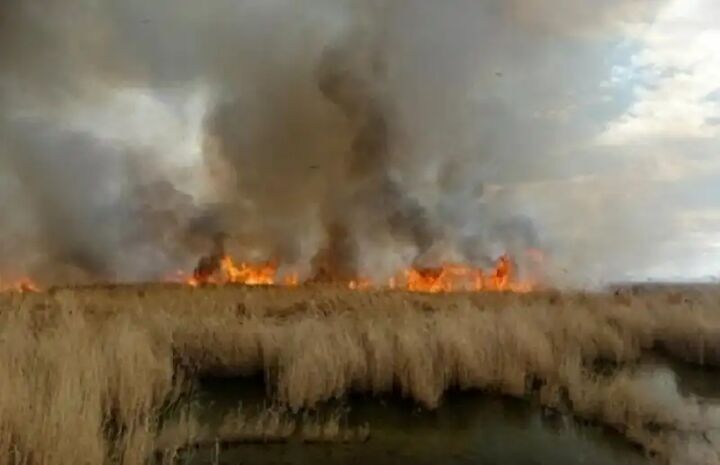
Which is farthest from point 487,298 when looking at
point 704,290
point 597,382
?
point 597,382

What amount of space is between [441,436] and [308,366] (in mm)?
1318

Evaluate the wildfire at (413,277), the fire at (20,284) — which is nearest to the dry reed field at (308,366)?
the fire at (20,284)

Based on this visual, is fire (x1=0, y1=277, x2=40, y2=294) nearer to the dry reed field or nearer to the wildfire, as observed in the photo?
the wildfire

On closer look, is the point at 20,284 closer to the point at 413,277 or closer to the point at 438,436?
the point at 413,277

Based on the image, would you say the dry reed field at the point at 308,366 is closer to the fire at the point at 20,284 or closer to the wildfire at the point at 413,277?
the fire at the point at 20,284

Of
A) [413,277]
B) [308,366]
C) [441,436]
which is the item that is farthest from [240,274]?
[441,436]

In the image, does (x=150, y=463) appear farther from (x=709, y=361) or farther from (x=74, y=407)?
(x=709, y=361)

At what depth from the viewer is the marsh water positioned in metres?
8.45

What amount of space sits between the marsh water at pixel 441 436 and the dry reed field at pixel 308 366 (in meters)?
0.13

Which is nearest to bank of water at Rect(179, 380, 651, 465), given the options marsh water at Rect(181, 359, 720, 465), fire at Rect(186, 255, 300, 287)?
marsh water at Rect(181, 359, 720, 465)

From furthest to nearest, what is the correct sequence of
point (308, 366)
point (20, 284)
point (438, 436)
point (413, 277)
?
point (413, 277) → point (20, 284) → point (308, 366) → point (438, 436)

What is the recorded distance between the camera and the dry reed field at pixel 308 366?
309 inches

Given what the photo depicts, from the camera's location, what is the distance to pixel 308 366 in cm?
917

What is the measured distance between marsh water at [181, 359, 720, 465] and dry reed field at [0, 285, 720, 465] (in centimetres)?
13
